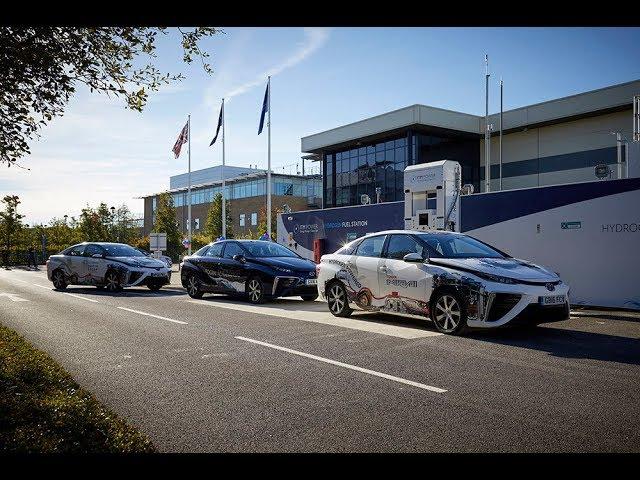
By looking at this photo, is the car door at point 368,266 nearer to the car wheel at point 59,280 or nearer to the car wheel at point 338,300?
the car wheel at point 338,300

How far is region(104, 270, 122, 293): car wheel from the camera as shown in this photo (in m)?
16.9

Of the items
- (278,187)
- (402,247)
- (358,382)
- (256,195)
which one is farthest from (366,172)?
(358,382)

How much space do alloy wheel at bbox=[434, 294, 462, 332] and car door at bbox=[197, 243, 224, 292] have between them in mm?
7331

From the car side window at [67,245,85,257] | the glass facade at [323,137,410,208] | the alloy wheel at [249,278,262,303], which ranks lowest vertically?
the alloy wheel at [249,278,262,303]

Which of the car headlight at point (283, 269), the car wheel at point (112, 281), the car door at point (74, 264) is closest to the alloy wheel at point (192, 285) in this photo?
the car headlight at point (283, 269)

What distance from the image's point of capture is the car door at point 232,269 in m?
13.2

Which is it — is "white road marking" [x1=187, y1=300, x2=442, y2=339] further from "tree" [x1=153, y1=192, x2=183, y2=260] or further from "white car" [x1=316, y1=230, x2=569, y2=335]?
"tree" [x1=153, y1=192, x2=183, y2=260]

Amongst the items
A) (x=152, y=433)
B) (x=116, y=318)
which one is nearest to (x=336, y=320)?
(x=116, y=318)

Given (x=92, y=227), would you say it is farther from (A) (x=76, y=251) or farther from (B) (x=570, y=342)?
(B) (x=570, y=342)

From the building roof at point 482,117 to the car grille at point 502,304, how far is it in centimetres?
2932

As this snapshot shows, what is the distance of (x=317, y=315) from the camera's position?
10.5 meters

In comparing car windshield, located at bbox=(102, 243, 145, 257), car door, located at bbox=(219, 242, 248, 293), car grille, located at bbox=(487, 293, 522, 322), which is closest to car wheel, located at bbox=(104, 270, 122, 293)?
car windshield, located at bbox=(102, 243, 145, 257)
